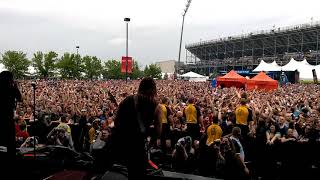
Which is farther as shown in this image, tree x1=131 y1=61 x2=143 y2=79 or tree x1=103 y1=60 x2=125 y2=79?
tree x1=131 y1=61 x2=143 y2=79

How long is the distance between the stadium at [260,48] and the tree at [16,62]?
45.3 meters

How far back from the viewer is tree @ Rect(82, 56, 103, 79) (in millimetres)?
83294

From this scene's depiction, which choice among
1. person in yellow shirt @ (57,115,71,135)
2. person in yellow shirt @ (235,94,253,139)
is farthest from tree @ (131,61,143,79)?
person in yellow shirt @ (235,94,253,139)

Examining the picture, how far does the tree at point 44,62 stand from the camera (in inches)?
2717

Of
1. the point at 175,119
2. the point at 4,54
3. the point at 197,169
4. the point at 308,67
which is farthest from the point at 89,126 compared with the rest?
the point at 4,54

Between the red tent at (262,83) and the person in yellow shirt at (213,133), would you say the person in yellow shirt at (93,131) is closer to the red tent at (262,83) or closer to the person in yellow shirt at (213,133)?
the person in yellow shirt at (213,133)

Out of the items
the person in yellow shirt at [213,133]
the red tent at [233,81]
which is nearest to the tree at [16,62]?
the red tent at [233,81]

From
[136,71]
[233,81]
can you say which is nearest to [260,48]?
[136,71]

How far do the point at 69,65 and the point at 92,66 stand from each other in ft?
41.8

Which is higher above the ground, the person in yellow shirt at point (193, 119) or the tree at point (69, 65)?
the tree at point (69, 65)

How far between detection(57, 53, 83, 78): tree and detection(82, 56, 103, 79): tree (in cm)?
554

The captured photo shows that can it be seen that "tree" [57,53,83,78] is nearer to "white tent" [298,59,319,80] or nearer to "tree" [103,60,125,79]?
"tree" [103,60,125,79]

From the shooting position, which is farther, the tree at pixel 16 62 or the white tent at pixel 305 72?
the tree at pixel 16 62

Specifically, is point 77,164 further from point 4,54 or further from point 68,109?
point 4,54
